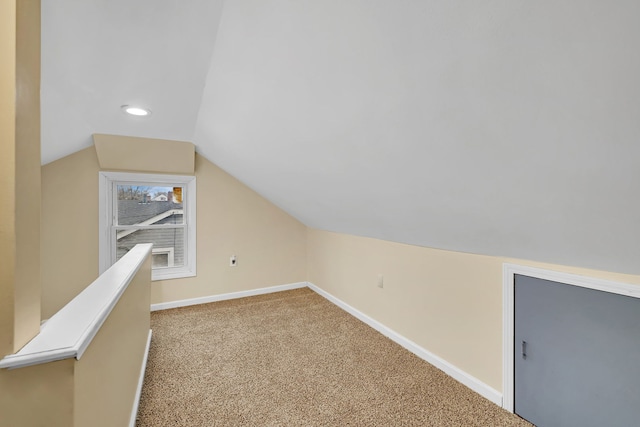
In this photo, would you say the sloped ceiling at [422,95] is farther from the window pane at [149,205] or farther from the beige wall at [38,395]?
the window pane at [149,205]

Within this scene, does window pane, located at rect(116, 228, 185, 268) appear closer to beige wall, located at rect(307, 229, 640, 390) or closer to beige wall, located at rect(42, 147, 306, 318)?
beige wall, located at rect(42, 147, 306, 318)

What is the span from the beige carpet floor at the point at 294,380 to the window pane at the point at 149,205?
110 centimetres

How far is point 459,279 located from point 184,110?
2.23 m

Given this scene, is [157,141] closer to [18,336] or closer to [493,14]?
[18,336]

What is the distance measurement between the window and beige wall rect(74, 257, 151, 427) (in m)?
1.61

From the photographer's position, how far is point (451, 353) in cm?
199

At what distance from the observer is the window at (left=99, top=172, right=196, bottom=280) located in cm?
294

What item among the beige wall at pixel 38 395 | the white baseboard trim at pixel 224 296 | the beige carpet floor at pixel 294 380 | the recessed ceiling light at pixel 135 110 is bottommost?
the beige carpet floor at pixel 294 380

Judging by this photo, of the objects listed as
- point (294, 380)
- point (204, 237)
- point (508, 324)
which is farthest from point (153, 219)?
point (508, 324)

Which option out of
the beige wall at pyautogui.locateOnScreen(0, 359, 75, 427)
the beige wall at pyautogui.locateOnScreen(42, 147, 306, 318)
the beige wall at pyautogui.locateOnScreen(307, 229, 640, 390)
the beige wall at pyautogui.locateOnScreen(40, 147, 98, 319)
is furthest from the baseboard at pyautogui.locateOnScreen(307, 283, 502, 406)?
the beige wall at pyautogui.locateOnScreen(40, 147, 98, 319)

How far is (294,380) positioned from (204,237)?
2066 mm

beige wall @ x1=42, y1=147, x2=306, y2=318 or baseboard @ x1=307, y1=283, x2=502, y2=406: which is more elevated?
beige wall @ x1=42, y1=147, x2=306, y2=318

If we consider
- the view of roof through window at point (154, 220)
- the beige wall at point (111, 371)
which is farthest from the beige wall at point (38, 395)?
the view of roof through window at point (154, 220)

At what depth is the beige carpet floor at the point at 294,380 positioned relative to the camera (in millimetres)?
1616
